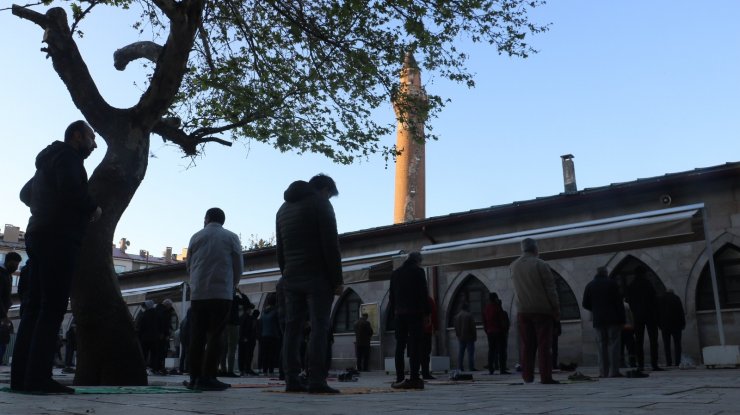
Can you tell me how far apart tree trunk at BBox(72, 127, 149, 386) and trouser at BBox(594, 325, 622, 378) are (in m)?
6.07

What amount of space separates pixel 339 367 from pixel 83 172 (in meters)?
16.1

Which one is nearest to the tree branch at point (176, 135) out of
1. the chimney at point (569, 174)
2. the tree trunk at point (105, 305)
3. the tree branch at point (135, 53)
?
the tree branch at point (135, 53)

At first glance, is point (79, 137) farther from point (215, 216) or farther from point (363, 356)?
point (363, 356)

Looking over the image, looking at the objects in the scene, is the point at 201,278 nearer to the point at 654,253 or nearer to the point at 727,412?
the point at 727,412

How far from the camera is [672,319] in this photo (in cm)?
1268

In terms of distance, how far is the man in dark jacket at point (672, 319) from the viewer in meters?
12.6

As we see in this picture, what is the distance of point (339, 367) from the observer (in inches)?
786

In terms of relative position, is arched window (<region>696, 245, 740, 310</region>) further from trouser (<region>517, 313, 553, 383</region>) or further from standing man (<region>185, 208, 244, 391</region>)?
standing man (<region>185, 208, 244, 391</region>)

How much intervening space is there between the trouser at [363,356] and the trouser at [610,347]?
8855 mm

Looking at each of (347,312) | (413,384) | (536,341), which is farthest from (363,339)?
(413,384)

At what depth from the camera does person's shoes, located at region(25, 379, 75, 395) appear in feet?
14.3

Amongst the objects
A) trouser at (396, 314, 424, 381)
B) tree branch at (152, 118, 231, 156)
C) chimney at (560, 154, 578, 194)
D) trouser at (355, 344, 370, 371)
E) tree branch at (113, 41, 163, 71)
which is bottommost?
trouser at (355, 344, 370, 371)

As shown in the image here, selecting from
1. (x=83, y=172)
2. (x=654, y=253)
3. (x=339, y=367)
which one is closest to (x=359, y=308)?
(x=339, y=367)

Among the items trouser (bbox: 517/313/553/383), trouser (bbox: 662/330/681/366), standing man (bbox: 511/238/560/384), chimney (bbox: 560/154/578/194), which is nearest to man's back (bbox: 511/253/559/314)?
standing man (bbox: 511/238/560/384)
